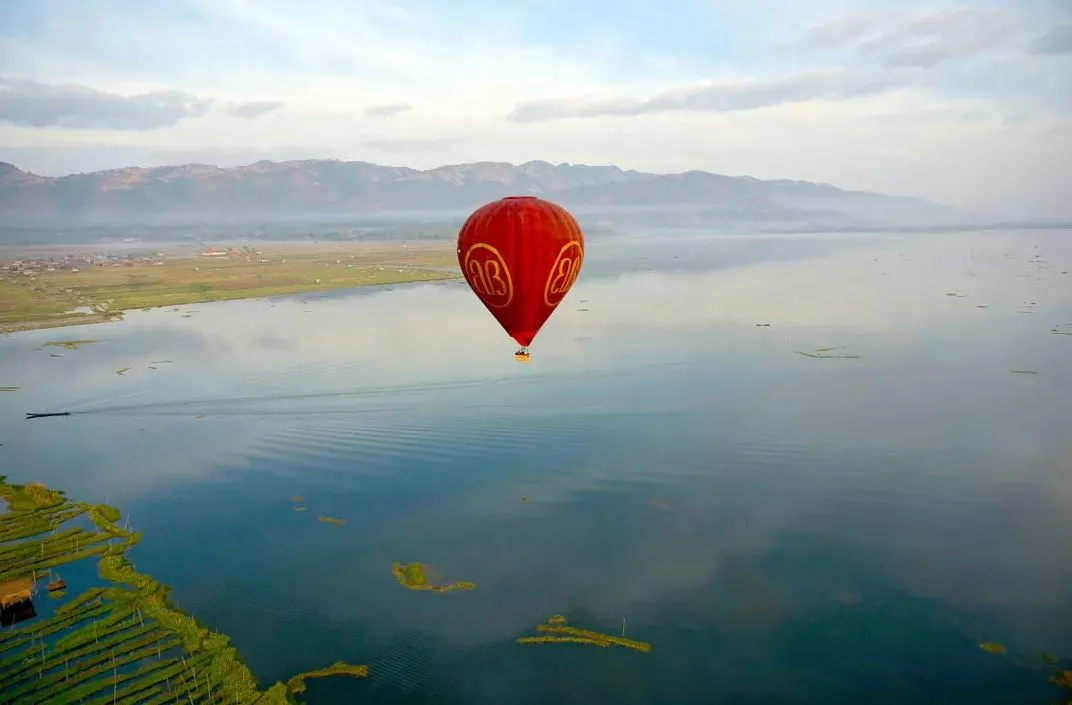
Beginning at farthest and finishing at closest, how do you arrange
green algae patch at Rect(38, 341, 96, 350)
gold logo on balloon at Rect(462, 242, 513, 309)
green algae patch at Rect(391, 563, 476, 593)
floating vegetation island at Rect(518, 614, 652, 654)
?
green algae patch at Rect(38, 341, 96, 350)
green algae patch at Rect(391, 563, 476, 593)
gold logo on balloon at Rect(462, 242, 513, 309)
floating vegetation island at Rect(518, 614, 652, 654)

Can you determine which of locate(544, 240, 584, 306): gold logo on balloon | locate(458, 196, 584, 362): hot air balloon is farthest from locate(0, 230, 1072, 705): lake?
locate(544, 240, 584, 306): gold logo on balloon

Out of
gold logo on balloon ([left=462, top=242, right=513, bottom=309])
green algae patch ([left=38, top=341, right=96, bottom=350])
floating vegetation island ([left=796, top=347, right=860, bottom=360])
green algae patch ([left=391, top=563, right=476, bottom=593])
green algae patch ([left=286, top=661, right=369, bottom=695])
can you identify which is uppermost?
gold logo on balloon ([left=462, top=242, right=513, bottom=309])

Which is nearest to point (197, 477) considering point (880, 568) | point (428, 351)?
point (428, 351)

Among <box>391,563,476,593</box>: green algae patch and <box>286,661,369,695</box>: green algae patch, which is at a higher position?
<box>391,563,476,593</box>: green algae patch

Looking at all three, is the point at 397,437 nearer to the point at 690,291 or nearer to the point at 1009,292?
the point at 690,291

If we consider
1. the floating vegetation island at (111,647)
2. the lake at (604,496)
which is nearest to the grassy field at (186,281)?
the lake at (604,496)

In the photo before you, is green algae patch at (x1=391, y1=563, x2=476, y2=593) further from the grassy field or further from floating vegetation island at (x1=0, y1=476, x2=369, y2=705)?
the grassy field

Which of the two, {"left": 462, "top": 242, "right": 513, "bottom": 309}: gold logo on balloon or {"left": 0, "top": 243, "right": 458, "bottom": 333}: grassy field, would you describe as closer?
{"left": 462, "top": 242, "right": 513, "bottom": 309}: gold logo on balloon
